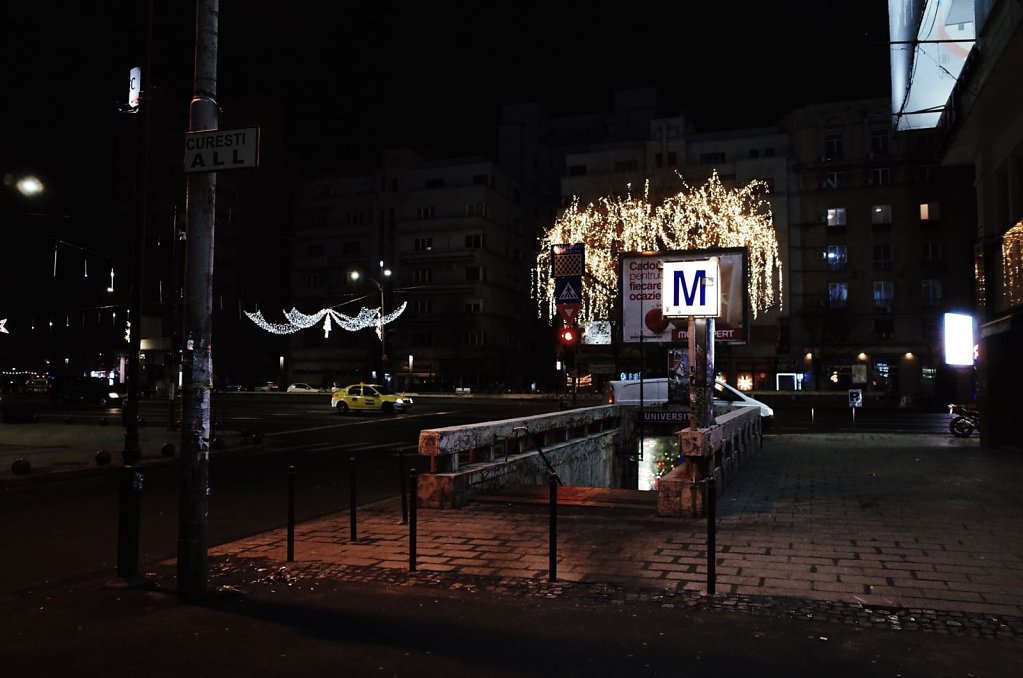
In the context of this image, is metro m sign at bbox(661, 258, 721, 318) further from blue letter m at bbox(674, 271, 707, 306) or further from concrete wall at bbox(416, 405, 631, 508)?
concrete wall at bbox(416, 405, 631, 508)

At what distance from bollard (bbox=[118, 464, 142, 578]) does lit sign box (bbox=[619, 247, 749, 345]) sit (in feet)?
42.6

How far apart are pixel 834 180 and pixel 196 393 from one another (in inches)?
2406

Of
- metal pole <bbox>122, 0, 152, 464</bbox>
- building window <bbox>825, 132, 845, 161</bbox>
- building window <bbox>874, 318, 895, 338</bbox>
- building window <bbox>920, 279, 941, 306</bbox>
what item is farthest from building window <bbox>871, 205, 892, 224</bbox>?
metal pole <bbox>122, 0, 152, 464</bbox>

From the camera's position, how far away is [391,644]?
17.1ft

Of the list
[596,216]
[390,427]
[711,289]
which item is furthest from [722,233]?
[711,289]

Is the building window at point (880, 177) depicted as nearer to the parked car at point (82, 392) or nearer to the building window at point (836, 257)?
the building window at point (836, 257)

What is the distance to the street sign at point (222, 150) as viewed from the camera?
631cm

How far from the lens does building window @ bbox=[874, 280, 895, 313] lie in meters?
57.8

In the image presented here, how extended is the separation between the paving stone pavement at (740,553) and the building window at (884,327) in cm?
4967

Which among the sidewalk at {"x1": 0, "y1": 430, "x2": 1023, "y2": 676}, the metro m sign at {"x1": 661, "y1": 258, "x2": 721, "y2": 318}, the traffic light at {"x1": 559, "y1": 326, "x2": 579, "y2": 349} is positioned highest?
the metro m sign at {"x1": 661, "y1": 258, "x2": 721, "y2": 318}

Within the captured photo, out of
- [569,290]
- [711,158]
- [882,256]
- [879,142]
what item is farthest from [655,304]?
Result: [879,142]

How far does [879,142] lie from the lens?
5862 centimetres

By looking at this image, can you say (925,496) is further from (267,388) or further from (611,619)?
(267,388)

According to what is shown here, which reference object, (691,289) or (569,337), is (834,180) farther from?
(691,289)
